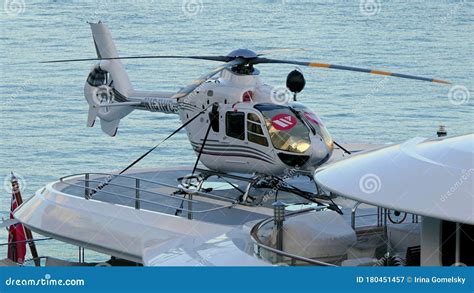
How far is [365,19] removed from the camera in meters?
88.7

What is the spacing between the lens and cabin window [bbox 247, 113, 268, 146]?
2698cm

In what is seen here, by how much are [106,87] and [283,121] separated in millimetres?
6625

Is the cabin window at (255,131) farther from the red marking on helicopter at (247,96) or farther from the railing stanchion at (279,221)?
the railing stanchion at (279,221)

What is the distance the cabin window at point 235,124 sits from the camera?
27219 millimetres

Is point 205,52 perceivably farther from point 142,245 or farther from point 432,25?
point 142,245

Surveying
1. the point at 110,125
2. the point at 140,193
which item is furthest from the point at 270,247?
the point at 110,125

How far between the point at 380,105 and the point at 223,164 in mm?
33323

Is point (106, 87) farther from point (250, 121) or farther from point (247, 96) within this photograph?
point (250, 121)

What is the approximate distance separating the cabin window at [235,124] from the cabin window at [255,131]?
0.15 meters

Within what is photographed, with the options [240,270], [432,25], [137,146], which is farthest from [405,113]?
[240,270]

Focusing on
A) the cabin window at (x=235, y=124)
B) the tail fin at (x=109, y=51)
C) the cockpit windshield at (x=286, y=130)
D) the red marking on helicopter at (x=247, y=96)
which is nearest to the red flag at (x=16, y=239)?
the tail fin at (x=109, y=51)

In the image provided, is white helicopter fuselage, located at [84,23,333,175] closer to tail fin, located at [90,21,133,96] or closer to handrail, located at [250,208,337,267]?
tail fin, located at [90,21,133,96]

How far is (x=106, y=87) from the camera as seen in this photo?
105 ft

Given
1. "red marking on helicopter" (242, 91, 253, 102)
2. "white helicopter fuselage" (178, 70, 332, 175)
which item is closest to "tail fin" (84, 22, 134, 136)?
"white helicopter fuselage" (178, 70, 332, 175)
